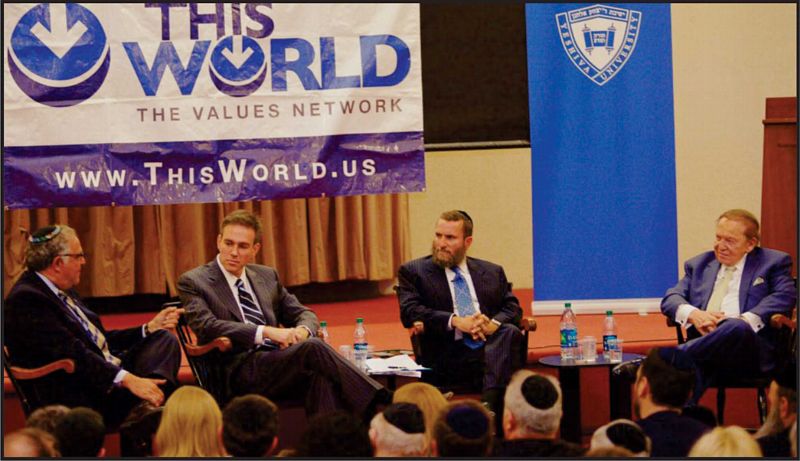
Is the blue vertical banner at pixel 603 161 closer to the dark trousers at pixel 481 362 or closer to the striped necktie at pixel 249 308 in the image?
the dark trousers at pixel 481 362

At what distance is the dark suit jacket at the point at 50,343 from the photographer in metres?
4.61

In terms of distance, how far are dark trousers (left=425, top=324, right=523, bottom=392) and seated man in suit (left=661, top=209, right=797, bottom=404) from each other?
77cm

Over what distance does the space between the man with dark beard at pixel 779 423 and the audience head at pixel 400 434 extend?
3.50 feet

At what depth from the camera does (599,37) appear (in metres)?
6.63

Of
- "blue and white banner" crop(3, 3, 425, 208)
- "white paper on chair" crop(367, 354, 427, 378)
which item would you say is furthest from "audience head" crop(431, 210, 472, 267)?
"blue and white banner" crop(3, 3, 425, 208)

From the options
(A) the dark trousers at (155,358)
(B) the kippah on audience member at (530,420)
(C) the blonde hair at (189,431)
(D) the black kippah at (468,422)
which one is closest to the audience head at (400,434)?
(D) the black kippah at (468,422)

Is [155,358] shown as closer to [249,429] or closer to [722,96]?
[249,429]

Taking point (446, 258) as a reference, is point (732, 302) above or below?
below

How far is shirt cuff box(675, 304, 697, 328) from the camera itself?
Answer: 5.40m

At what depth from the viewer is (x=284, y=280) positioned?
8508 millimetres

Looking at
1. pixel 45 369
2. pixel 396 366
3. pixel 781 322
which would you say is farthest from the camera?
pixel 396 366

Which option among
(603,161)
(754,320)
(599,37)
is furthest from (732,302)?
(599,37)

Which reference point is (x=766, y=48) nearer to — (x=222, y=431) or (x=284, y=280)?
(x=284, y=280)

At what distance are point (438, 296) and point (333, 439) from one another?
2580 mm
